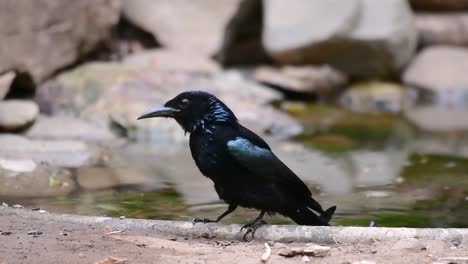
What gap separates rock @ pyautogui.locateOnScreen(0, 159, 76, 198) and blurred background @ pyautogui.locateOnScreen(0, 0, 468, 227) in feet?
0.05

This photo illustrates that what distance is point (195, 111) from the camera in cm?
436

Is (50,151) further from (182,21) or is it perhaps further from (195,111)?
(182,21)

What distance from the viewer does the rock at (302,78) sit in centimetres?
1110

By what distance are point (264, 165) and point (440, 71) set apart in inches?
313

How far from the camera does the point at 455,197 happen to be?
20.0 feet

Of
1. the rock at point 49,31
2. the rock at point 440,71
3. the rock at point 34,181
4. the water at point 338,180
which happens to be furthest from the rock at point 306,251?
the rock at point 440,71

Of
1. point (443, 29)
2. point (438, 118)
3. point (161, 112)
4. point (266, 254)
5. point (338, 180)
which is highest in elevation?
point (443, 29)

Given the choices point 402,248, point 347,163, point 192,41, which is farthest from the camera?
point 192,41

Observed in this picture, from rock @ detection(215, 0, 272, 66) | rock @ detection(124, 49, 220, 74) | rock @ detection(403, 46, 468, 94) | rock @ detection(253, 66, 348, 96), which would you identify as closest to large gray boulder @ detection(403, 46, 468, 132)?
rock @ detection(403, 46, 468, 94)

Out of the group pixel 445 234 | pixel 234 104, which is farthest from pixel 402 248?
pixel 234 104

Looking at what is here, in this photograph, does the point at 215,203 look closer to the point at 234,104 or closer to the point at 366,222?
the point at 366,222

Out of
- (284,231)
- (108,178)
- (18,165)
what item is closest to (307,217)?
(284,231)

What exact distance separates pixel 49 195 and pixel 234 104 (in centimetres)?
348

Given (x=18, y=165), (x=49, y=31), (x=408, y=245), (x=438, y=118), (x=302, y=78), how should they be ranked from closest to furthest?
(x=408, y=245) → (x=18, y=165) → (x=49, y=31) → (x=438, y=118) → (x=302, y=78)
